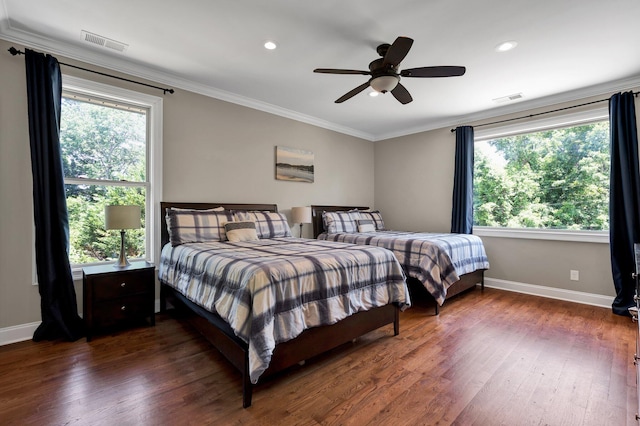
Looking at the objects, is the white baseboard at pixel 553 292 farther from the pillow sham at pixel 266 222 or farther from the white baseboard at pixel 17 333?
the white baseboard at pixel 17 333

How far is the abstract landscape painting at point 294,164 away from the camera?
445 cm

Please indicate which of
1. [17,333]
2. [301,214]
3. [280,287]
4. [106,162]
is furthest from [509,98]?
[17,333]

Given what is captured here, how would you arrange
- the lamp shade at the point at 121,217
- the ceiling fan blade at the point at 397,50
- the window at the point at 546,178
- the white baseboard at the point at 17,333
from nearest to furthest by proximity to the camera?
1. the ceiling fan blade at the point at 397,50
2. the white baseboard at the point at 17,333
3. the lamp shade at the point at 121,217
4. the window at the point at 546,178

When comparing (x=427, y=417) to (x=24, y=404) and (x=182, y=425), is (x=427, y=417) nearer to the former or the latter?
(x=182, y=425)

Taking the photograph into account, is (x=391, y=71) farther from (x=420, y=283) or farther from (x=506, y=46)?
(x=420, y=283)

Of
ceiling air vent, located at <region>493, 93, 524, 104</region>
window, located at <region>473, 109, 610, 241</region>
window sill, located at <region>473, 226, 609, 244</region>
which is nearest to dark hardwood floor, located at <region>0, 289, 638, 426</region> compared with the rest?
window sill, located at <region>473, 226, 609, 244</region>

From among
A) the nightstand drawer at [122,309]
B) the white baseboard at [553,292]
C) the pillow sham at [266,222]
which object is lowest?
the white baseboard at [553,292]

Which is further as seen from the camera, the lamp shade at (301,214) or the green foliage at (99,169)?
the lamp shade at (301,214)

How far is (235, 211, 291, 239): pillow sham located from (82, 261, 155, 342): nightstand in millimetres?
1161

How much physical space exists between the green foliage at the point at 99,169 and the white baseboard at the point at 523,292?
2.12ft

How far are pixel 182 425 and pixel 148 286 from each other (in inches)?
63.8

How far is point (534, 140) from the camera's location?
4.19m

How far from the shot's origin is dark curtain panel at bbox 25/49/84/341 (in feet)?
8.26

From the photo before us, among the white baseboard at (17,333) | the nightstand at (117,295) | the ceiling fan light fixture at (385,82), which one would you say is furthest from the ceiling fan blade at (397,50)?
the white baseboard at (17,333)
